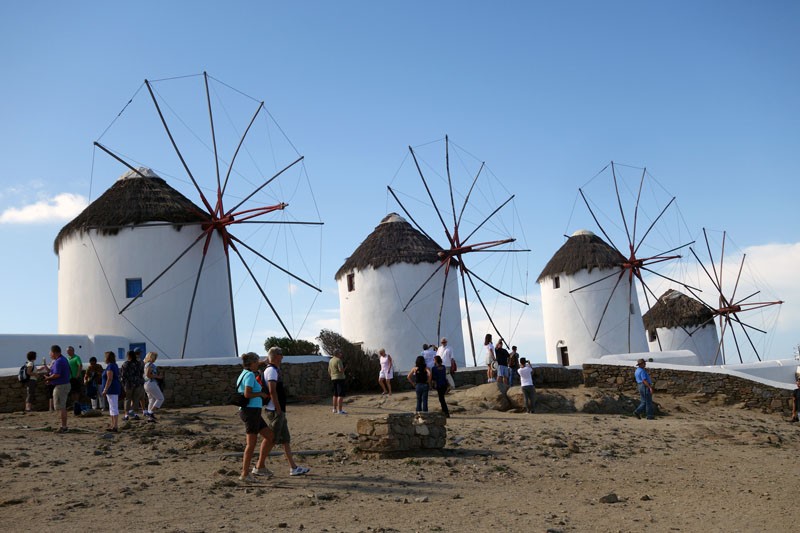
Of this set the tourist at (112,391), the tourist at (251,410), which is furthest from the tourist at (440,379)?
the tourist at (251,410)

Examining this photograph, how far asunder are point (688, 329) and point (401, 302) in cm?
1768

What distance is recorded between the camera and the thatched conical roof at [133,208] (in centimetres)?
2227

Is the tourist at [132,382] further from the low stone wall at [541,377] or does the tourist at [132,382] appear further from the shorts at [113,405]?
the low stone wall at [541,377]

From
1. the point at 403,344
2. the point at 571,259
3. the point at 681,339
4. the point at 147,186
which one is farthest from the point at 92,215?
the point at 681,339

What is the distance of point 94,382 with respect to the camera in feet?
52.2

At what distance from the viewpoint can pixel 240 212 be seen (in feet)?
72.8

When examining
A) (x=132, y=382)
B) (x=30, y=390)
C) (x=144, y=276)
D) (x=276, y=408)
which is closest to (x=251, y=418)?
(x=276, y=408)

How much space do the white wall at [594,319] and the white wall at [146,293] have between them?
1715 centimetres

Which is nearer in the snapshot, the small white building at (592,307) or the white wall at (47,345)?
the white wall at (47,345)

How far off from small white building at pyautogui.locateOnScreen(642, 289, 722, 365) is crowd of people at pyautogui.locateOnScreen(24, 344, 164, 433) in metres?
29.4

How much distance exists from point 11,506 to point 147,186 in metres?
16.5

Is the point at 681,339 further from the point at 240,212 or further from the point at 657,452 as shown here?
the point at 657,452

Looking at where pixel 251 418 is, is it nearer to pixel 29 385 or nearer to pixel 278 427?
pixel 278 427

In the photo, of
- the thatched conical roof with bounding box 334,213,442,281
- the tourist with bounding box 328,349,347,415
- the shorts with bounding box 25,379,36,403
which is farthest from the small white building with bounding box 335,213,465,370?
the shorts with bounding box 25,379,36,403
